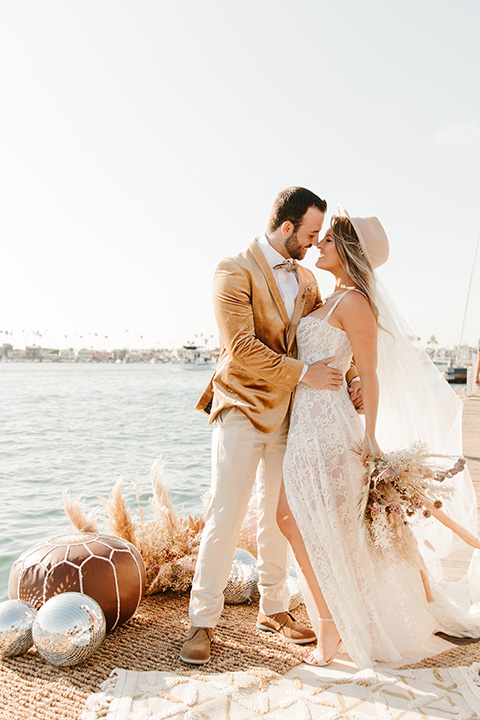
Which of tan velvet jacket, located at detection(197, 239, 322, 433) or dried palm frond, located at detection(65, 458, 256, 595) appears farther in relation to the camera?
dried palm frond, located at detection(65, 458, 256, 595)

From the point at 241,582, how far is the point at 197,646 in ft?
2.67

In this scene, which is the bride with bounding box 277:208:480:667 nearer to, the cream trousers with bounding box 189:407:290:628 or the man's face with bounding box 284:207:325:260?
the man's face with bounding box 284:207:325:260

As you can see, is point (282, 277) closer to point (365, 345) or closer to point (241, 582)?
point (365, 345)

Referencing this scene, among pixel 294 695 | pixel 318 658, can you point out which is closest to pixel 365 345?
pixel 318 658

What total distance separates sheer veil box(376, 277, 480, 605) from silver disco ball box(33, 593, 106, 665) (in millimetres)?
1726

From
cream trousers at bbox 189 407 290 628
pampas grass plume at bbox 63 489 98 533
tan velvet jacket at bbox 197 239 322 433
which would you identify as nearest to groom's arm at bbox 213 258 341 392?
tan velvet jacket at bbox 197 239 322 433

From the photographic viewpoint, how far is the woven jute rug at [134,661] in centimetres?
246

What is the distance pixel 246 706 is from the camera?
2.38 m

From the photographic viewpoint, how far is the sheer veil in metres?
3.27

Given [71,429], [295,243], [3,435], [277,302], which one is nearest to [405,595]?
[277,302]

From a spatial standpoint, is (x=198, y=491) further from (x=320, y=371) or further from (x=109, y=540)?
(x=320, y=371)

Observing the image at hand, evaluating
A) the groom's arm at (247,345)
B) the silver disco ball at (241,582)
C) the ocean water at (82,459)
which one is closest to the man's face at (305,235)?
the groom's arm at (247,345)

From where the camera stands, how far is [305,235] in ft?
10.3

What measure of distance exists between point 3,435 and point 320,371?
15.7 meters
